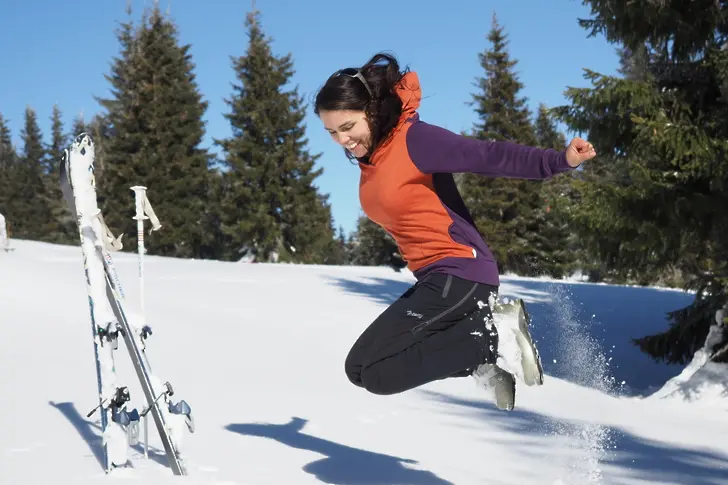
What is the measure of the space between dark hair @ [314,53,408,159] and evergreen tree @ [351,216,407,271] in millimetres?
29518

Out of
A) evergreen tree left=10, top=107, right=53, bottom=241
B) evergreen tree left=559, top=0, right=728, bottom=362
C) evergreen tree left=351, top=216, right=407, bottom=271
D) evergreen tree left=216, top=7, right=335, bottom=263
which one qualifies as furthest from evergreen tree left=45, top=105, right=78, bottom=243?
evergreen tree left=559, top=0, right=728, bottom=362

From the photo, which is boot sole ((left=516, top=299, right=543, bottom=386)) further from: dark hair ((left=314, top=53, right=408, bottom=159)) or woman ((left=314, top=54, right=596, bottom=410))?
dark hair ((left=314, top=53, right=408, bottom=159))

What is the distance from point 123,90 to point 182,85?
3525mm

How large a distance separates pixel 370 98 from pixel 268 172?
26672 mm

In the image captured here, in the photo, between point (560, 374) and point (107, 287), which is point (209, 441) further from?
point (560, 374)

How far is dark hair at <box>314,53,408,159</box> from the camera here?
117 inches

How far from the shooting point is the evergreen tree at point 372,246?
117 feet

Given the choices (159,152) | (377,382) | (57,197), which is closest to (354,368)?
(377,382)

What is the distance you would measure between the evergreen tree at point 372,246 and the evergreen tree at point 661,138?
24751 millimetres

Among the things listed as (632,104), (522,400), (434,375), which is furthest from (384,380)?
(632,104)

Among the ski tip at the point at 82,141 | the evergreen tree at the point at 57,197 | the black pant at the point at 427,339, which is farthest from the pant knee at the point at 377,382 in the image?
the evergreen tree at the point at 57,197

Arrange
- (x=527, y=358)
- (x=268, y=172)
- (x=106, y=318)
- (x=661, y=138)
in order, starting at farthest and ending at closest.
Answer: (x=268, y=172), (x=661, y=138), (x=106, y=318), (x=527, y=358)

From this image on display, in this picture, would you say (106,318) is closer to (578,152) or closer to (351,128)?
(351,128)

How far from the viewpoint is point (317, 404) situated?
5.89 meters
